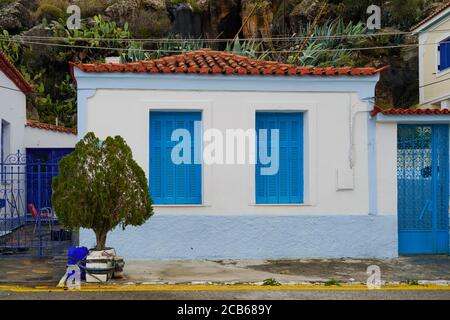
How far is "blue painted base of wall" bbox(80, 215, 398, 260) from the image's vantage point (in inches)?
439

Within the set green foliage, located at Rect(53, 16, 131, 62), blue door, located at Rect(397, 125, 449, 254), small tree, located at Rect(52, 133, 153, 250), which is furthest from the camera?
green foliage, located at Rect(53, 16, 131, 62)

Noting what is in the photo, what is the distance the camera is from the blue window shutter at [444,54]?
2255 centimetres

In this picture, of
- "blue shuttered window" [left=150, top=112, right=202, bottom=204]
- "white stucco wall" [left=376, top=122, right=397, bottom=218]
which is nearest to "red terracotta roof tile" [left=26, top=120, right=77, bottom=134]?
"blue shuttered window" [left=150, top=112, right=202, bottom=204]

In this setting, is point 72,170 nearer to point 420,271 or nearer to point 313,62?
point 420,271

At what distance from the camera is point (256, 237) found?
37.3 ft

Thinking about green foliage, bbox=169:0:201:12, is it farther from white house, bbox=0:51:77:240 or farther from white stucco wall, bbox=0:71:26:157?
white stucco wall, bbox=0:71:26:157

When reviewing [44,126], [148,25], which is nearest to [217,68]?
[44,126]

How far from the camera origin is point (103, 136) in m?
11.2

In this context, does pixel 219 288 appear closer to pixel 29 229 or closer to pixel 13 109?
pixel 29 229

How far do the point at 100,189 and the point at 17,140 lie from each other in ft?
28.3

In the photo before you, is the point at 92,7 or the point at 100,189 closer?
the point at 100,189

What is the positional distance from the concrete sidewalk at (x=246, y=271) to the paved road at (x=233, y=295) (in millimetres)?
728

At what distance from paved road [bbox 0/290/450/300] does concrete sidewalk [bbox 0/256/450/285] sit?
2.39ft

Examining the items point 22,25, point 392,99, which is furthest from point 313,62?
point 22,25
